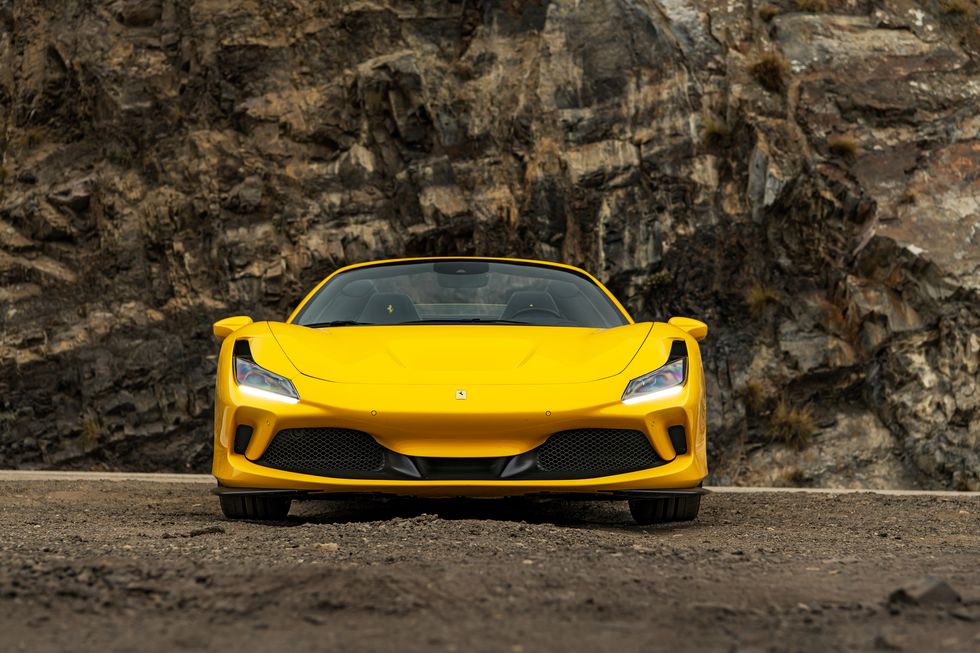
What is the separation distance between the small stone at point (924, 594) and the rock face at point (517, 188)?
9.60 metres

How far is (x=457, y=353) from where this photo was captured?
497cm

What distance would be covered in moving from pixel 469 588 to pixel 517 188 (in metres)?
12.4

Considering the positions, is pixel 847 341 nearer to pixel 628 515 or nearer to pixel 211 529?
pixel 628 515

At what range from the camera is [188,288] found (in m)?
15.2

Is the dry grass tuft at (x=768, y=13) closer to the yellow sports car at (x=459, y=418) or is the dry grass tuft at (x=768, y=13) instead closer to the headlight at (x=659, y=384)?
the yellow sports car at (x=459, y=418)

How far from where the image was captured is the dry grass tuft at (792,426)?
12609mm

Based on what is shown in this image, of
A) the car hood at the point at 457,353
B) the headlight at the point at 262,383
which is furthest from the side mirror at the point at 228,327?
the headlight at the point at 262,383

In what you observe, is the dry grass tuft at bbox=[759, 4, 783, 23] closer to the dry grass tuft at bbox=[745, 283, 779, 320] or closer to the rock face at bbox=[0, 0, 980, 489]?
the rock face at bbox=[0, 0, 980, 489]

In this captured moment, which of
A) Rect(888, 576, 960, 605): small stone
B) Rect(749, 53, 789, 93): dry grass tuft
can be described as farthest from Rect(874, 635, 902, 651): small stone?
Rect(749, 53, 789, 93): dry grass tuft

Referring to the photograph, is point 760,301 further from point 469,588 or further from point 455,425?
point 469,588

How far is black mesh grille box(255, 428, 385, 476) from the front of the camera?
4625 mm

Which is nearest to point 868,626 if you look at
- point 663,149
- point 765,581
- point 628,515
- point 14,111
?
point 765,581

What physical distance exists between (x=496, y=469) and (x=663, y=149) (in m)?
10.6

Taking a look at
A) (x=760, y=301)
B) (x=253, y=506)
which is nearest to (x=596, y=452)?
(x=253, y=506)
